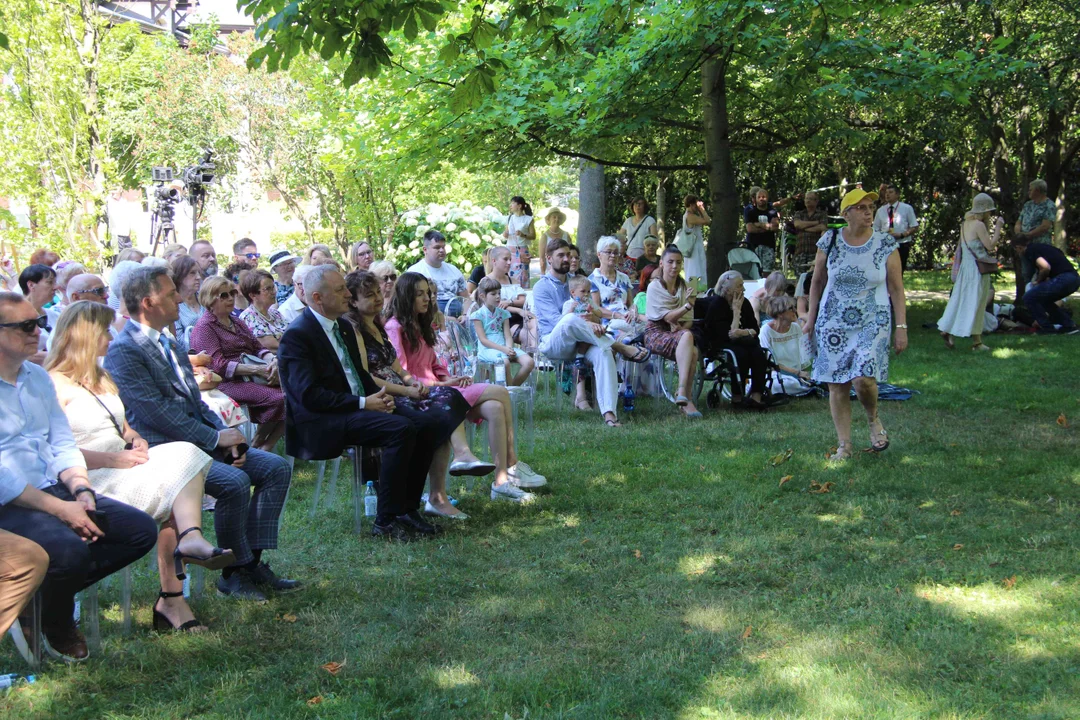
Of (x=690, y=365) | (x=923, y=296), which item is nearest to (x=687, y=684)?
(x=690, y=365)

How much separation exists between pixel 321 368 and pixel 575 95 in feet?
23.5

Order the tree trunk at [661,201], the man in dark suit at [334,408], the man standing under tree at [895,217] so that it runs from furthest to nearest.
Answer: the tree trunk at [661,201] < the man standing under tree at [895,217] < the man in dark suit at [334,408]

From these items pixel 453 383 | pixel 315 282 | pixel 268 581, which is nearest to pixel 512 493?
pixel 453 383

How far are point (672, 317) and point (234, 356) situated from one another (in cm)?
420

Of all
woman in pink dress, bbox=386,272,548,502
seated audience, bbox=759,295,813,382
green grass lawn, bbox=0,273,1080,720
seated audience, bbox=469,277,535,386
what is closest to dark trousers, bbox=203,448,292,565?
green grass lawn, bbox=0,273,1080,720

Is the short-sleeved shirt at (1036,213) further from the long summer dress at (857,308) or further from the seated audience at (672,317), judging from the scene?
the long summer dress at (857,308)

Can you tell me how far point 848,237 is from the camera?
7.12 meters

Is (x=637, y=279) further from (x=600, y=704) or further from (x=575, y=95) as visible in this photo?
(x=600, y=704)

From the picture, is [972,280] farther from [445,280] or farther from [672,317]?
[445,280]

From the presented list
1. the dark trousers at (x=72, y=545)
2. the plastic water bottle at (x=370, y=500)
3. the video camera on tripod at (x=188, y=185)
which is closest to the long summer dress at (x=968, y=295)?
the plastic water bottle at (x=370, y=500)

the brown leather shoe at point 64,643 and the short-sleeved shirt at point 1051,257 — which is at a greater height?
the short-sleeved shirt at point 1051,257

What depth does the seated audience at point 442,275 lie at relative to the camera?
9.69 metres

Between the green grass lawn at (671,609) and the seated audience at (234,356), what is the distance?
0.63 meters

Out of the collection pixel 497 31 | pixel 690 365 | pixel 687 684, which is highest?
pixel 497 31
